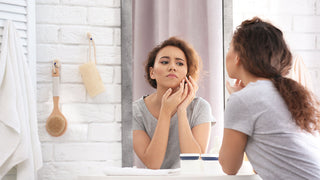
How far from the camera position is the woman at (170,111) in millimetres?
1713

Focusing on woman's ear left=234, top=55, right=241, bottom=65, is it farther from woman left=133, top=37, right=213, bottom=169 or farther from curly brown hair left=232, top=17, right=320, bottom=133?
woman left=133, top=37, right=213, bottom=169

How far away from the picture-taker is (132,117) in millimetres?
1732

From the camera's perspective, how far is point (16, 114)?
149 cm

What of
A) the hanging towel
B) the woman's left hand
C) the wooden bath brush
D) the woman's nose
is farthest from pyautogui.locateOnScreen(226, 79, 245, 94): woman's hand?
the hanging towel

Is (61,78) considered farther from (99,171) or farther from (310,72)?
(310,72)

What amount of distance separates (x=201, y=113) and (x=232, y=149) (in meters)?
0.50

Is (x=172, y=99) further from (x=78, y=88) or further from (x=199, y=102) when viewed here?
(x=78, y=88)

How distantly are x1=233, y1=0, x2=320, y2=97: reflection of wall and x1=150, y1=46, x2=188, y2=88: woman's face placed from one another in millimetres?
425

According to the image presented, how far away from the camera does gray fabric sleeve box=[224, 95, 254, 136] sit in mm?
1230

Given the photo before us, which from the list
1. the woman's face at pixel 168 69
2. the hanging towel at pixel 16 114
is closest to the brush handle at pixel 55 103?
the hanging towel at pixel 16 114

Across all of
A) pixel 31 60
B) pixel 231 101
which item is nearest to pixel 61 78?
pixel 31 60

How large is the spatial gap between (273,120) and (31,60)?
3.41ft

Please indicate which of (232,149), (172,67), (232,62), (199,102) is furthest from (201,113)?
(232,149)

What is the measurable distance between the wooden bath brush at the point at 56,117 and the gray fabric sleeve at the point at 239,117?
0.77 meters
